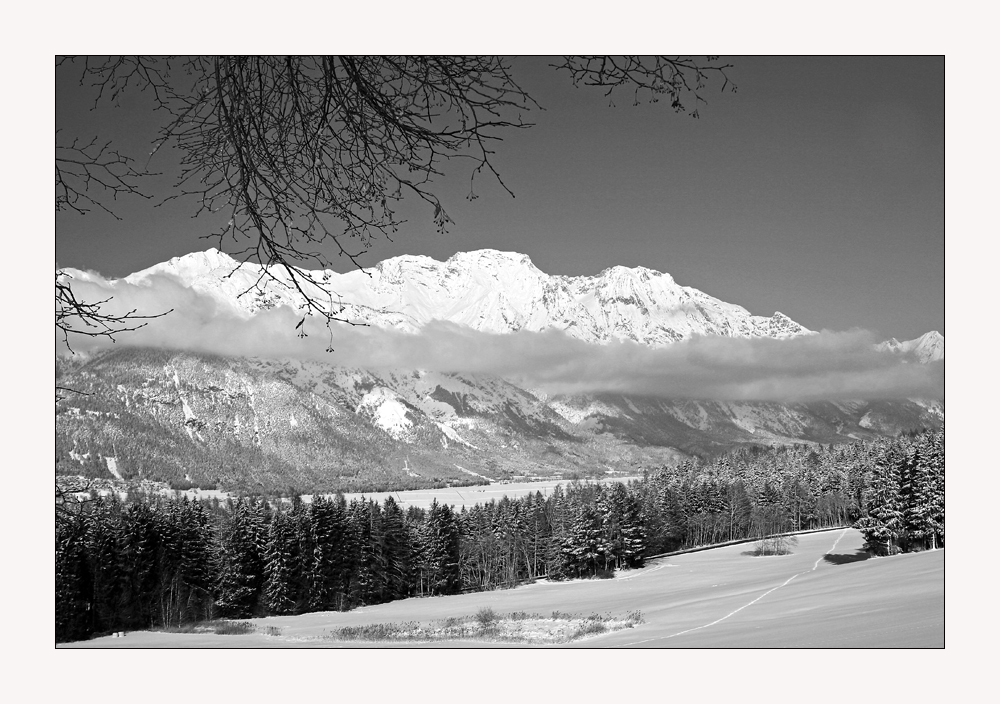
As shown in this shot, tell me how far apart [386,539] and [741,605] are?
7007mm

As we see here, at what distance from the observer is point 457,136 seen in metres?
2.51

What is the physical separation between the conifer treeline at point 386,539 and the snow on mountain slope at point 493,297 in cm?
262

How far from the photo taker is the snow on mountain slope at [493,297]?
3562 millimetres

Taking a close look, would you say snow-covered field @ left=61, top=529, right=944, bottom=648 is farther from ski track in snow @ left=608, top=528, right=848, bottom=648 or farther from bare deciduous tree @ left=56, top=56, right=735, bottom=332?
bare deciduous tree @ left=56, top=56, right=735, bottom=332

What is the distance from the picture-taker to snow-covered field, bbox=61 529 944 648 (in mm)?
5770

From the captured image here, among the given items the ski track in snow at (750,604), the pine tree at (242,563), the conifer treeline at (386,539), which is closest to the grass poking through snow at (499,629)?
the ski track in snow at (750,604)

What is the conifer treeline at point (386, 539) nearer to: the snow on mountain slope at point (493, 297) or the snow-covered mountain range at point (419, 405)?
the snow-covered mountain range at point (419, 405)

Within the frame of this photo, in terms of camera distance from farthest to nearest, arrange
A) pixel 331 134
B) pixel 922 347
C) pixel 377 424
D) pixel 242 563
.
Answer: pixel 377 424, pixel 242 563, pixel 922 347, pixel 331 134

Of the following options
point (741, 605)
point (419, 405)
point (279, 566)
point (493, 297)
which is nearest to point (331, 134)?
point (741, 605)

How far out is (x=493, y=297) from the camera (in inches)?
3078

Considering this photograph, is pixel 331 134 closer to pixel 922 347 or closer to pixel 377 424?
pixel 922 347

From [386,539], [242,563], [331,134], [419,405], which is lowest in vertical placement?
[419,405]

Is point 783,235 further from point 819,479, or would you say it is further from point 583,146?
point 819,479
